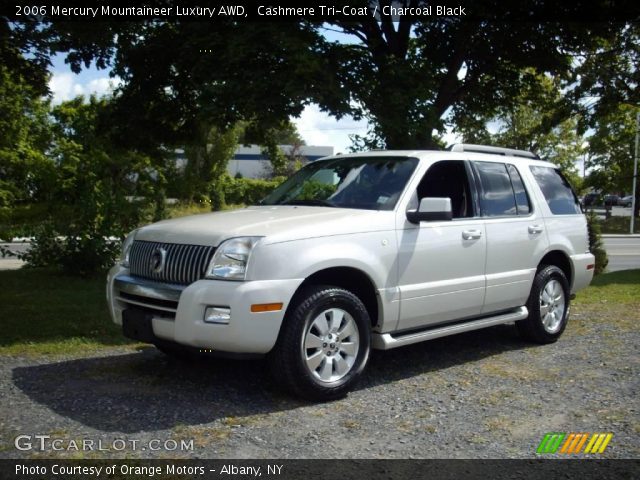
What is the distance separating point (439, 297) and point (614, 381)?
1618 mm

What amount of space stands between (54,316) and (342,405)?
452 cm

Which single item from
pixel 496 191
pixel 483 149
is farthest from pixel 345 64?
pixel 496 191

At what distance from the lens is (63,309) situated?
8.40 m

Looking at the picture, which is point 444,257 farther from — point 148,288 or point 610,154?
point 610,154

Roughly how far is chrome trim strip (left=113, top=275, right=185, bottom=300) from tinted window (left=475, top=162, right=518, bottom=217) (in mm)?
Result: 3062

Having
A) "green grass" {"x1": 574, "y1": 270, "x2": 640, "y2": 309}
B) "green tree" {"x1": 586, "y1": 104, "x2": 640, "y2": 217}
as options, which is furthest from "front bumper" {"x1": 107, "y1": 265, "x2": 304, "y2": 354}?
"green tree" {"x1": 586, "y1": 104, "x2": 640, "y2": 217}

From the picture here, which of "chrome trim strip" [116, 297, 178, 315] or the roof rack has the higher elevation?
the roof rack

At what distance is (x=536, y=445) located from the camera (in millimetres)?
4172

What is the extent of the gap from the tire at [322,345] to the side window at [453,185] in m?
1.53

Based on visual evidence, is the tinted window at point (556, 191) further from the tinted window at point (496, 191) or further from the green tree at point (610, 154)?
the green tree at point (610, 154)

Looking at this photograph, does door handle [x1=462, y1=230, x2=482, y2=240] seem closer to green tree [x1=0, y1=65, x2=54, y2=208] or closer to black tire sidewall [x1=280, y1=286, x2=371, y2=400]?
black tire sidewall [x1=280, y1=286, x2=371, y2=400]

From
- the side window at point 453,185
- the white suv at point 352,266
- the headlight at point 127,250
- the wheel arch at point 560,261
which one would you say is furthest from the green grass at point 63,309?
the side window at point 453,185

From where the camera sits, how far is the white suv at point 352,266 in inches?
183

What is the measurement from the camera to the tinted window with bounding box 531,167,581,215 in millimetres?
7203
